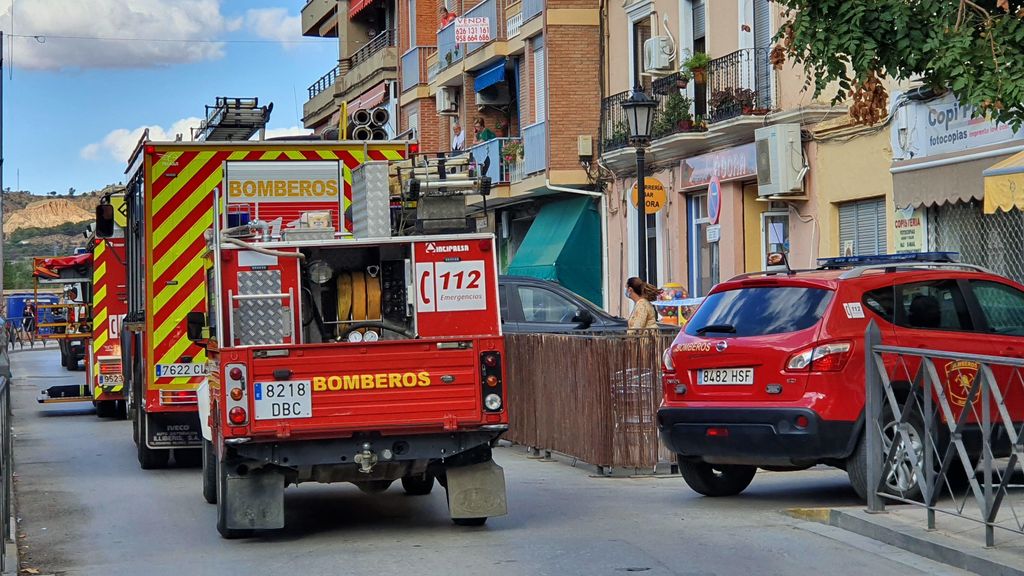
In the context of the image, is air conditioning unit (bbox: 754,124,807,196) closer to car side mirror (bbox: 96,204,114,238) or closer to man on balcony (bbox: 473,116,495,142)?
car side mirror (bbox: 96,204,114,238)

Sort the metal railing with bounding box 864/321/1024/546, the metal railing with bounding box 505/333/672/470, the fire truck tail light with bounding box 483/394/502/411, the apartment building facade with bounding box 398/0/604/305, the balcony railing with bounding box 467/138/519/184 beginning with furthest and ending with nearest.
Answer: the balcony railing with bounding box 467/138/519/184, the apartment building facade with bounding box 398/0/604/305, the metal railing with bounding box 505/333/672/470, the fire truck tail light with bounding box 483/394/502/411, the metal railing with bounding box 864/321/1024/546

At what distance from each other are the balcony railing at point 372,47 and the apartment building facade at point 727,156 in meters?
17.7

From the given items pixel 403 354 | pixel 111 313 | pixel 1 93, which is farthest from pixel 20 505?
pixel 1 93

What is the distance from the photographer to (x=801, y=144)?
75.0ft

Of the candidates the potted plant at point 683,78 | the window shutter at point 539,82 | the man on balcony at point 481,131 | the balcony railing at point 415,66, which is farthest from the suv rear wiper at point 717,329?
the balcony railing at point 415,66

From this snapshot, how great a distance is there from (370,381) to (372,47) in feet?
134

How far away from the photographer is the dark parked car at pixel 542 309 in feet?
62.8

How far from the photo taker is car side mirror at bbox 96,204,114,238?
731 inches

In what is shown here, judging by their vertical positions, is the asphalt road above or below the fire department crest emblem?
below

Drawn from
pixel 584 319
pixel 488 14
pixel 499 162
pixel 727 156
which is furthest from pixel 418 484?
pixel 488 14

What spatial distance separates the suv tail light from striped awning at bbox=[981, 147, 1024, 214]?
142 inches

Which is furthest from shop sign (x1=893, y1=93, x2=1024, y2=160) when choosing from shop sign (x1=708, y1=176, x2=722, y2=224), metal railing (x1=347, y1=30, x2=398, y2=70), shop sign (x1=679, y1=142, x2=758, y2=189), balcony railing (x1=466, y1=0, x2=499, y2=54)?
metal railing (x1=347, y1=30, x2=398, y2=70)

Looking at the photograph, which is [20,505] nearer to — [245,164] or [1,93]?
[245,164]

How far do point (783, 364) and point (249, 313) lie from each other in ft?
12.7
